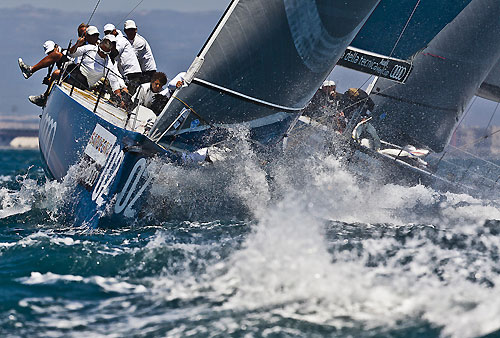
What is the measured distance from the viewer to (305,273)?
4039 mm

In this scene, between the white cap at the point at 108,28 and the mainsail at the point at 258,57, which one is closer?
the mainsail at the point at 258,57

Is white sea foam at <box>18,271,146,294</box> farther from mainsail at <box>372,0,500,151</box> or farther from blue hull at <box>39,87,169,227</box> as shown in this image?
mainsail at <box>372,0,500,151</box>

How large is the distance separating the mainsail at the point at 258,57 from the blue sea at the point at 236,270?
51 centimetres

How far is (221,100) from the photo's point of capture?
20.3 feet

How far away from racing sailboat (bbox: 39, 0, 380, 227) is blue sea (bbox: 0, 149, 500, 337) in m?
0.24

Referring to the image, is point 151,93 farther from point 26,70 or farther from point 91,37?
point 26,70

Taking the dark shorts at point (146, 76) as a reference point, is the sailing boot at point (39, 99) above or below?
below

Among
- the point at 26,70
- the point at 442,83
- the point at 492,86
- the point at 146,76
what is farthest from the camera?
the point at 492,86

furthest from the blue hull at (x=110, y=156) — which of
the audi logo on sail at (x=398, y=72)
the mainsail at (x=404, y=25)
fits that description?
the mainsail at (x=404, y=25)

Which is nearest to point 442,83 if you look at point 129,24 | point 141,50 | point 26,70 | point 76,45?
point 141,50

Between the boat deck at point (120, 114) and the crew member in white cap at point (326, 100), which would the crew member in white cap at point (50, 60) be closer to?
the boat deck at point (120, 114)

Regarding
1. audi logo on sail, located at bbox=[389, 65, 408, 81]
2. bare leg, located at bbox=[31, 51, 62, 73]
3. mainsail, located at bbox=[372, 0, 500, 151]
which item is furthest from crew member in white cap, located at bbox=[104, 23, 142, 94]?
mainsail, located at bbox=[372, 0, 500, 151]

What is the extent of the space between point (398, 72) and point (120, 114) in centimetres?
379

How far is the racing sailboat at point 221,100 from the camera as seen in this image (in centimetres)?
580
